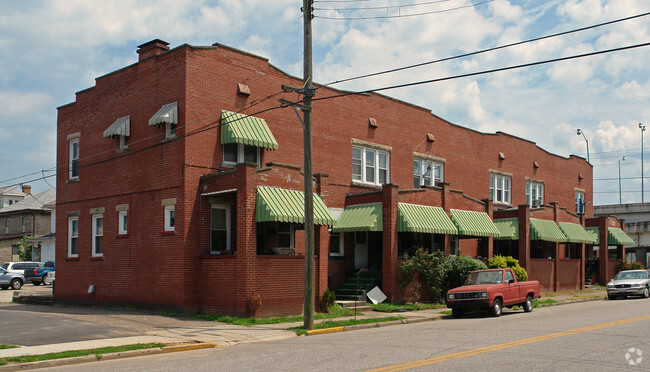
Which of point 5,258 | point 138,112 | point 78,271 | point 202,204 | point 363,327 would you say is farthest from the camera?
point 5,258

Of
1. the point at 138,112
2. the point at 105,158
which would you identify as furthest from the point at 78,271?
the point at 138,112

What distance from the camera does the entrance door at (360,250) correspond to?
27.9 meters

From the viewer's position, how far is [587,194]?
4897cm

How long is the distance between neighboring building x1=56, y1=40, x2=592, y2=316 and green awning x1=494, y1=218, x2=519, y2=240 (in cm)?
176

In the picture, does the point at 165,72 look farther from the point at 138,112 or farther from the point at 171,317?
the point at 171,317

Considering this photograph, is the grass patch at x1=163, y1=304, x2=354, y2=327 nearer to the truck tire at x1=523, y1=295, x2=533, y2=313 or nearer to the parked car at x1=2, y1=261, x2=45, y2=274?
the truck tire at x1=523, y1=295, x2=533, y2=313

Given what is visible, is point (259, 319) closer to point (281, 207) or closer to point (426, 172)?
point (281, 207)

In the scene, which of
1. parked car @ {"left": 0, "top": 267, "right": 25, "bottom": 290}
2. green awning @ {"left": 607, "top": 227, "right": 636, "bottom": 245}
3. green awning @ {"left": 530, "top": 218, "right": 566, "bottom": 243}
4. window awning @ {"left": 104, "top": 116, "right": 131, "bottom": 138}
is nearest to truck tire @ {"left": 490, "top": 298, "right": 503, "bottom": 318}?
green awning @ {"left": 530, "top": 218, "right": 566, "bottom": 243}

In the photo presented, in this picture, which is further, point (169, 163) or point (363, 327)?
point (169, 163)

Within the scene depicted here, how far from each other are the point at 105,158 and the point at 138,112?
2.80m

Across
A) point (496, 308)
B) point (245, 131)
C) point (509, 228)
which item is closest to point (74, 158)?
point (245, 131)

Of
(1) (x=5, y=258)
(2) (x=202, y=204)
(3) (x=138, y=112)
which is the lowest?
(1) (x=5, y=258)

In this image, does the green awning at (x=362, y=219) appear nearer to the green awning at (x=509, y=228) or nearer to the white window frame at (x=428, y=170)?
the white window frame at (x=428, y=170)

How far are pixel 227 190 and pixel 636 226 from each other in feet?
182
